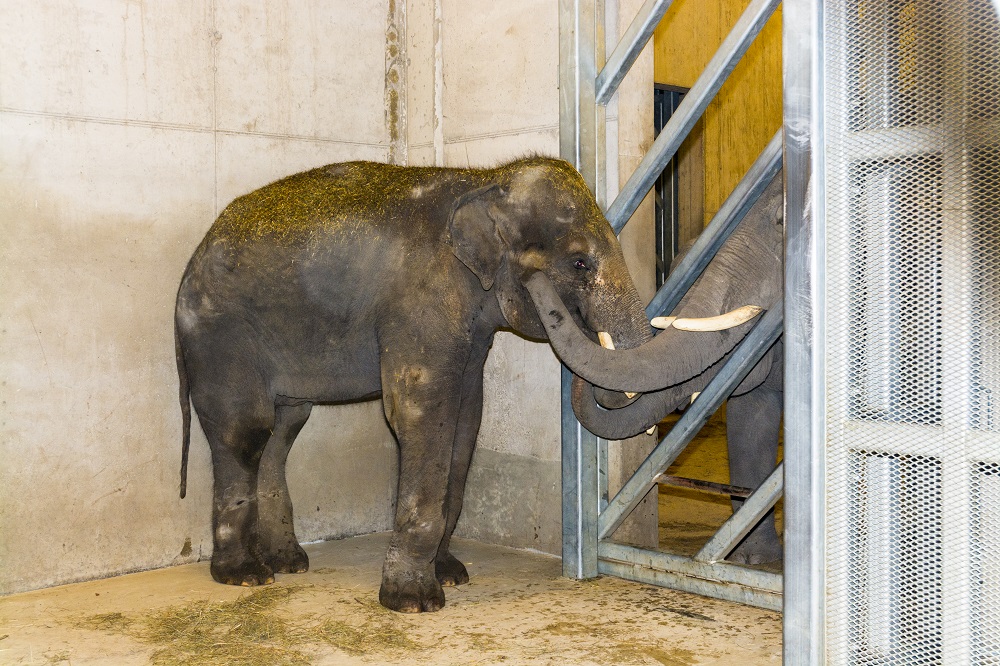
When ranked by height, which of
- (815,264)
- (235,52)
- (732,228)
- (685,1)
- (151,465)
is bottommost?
(151,465)

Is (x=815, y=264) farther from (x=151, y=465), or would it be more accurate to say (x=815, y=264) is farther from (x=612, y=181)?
(x=151, y=465)

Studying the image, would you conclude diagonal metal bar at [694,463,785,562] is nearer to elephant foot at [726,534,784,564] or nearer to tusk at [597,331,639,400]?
elephant foot at [726,534,784,564]

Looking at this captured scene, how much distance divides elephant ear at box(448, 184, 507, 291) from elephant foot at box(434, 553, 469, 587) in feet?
4.76

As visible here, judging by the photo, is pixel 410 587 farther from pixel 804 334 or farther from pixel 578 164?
pixel 804 334

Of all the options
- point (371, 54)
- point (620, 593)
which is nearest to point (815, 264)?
point (620, 593)

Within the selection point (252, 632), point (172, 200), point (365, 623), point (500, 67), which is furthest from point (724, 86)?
point (252, 632)

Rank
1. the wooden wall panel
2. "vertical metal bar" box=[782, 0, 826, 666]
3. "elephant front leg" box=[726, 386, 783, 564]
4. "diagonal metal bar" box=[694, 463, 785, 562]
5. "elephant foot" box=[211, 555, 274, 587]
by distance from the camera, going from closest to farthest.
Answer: "vertical metal bar" box=[782, 0, 826, 666] < "diagonal metal bar" box=[694, 463, 785, 562] < "elephant foot" box=[211, 555, 274, 587] < "elephant front leg" box=[726, 386, 783, 564] < the wooden wall panel

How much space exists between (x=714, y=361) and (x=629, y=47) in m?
1.62

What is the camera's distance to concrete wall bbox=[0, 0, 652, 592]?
535cm

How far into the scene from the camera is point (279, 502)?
580cm

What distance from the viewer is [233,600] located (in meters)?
5.15

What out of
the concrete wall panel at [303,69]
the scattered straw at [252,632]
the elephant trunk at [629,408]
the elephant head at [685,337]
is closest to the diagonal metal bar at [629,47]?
the elephant head at [685,337]

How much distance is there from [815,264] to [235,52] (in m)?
4.12

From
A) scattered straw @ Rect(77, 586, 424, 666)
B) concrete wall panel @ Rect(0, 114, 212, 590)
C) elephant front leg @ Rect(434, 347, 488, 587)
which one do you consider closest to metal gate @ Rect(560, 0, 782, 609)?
elephant front leg @ Rect(434, 347, 488, 587)
